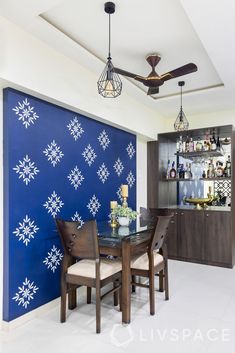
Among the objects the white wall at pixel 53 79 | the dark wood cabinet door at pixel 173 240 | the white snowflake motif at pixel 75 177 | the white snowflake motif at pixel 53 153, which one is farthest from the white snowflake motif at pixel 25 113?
the dark wood cabinet door at pixel 173 240

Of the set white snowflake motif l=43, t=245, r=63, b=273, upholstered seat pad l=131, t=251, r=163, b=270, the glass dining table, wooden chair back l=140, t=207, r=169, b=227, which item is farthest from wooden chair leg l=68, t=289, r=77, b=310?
wooden chair back l=140, t=207, r=169, b=227

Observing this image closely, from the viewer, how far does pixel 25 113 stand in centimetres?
251

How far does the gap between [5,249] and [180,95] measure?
3.15 meters

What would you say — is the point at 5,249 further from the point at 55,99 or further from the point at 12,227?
the point at 55,99

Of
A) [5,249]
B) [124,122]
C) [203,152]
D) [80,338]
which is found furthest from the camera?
[203,152]

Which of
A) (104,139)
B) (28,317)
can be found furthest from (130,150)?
(28,317)

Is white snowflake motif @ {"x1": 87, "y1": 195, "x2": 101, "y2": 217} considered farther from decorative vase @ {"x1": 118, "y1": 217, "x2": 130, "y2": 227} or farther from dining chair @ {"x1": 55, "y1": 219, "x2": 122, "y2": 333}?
dining chair @ {"x1": 55, "y1": 219, "x2": 122, "y2": 333}

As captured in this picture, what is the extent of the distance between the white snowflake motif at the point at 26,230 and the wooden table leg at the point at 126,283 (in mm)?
896

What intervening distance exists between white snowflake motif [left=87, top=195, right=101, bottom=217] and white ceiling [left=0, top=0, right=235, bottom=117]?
1588 millimetres

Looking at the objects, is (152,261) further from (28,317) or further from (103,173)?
(103,173)

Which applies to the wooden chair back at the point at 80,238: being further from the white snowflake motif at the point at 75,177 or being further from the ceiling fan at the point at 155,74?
the ceiling fan at the point at 155,74

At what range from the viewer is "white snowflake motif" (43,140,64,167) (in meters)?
2.74

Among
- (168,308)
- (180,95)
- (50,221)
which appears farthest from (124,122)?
(168,308)

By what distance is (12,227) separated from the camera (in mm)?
2359
